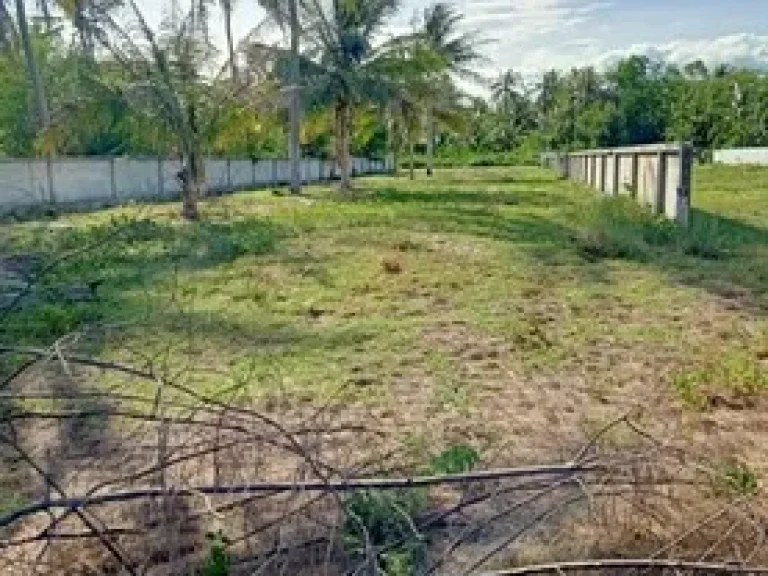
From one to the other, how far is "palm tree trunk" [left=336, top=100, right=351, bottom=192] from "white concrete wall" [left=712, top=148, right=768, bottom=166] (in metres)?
25.3

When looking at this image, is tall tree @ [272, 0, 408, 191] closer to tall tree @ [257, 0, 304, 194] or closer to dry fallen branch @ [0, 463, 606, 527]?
tall tree @ [257, 0, 304, 194]

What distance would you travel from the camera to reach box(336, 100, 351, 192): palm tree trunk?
22516 mm

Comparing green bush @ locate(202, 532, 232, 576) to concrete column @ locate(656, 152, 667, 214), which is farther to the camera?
concrete column @ locate(656, 152, 667, 214)

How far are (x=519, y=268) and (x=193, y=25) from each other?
9829 mm

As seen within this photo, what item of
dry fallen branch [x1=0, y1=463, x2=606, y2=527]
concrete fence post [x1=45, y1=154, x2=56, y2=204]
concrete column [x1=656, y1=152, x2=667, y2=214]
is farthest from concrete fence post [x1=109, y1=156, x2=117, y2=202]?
dry fallen branch [x1=0, y1=463, x2=606, y2=527]

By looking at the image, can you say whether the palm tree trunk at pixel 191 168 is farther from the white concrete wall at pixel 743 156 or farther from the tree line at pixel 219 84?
the white concrete wall at pixel 743 156

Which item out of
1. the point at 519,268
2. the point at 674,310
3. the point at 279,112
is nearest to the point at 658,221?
the point at 519,268

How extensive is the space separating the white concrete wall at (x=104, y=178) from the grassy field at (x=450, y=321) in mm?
5168

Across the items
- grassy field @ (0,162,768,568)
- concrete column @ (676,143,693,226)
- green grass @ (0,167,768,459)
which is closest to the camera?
grassy field @ (0,162,768,568)

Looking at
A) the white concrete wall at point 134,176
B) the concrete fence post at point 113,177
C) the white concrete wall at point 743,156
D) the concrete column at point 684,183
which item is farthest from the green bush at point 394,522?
the white concrete wall at point 743,156

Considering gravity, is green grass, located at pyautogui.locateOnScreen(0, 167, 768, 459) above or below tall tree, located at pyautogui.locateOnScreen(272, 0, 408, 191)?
below

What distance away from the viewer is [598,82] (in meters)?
61.0

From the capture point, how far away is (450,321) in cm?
671

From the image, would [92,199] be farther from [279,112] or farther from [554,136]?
[554,136]
